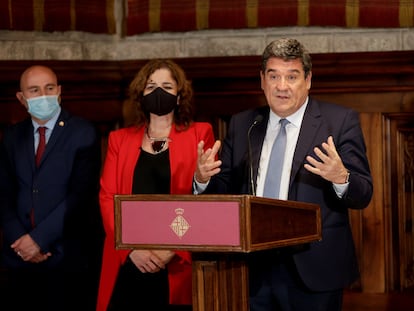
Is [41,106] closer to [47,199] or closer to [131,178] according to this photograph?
[47,199]

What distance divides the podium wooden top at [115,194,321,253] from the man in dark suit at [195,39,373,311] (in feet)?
1.16

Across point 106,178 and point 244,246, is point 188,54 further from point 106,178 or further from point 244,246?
point 244,246

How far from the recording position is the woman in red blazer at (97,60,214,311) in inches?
131

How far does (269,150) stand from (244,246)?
73cm

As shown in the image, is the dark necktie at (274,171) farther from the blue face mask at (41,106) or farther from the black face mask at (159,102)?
the blue face mask at (41,106)

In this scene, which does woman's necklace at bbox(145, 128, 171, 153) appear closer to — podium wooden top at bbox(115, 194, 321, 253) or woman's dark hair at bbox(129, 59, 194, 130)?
woman's dark hair at bbox(129, 59, 194, 130)

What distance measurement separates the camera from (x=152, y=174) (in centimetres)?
338

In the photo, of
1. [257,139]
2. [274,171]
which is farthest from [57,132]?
[274,171]

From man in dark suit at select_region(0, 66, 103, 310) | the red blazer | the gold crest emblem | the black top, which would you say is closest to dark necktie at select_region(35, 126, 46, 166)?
man in dark suit at select_region(0, 66, 103, 310)

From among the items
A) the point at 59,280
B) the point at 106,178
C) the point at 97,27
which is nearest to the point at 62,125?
the point at 106,178

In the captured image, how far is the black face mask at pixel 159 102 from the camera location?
3.40m

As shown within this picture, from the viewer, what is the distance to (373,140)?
158 inches

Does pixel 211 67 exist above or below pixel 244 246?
above

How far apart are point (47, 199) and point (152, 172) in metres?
0.58
